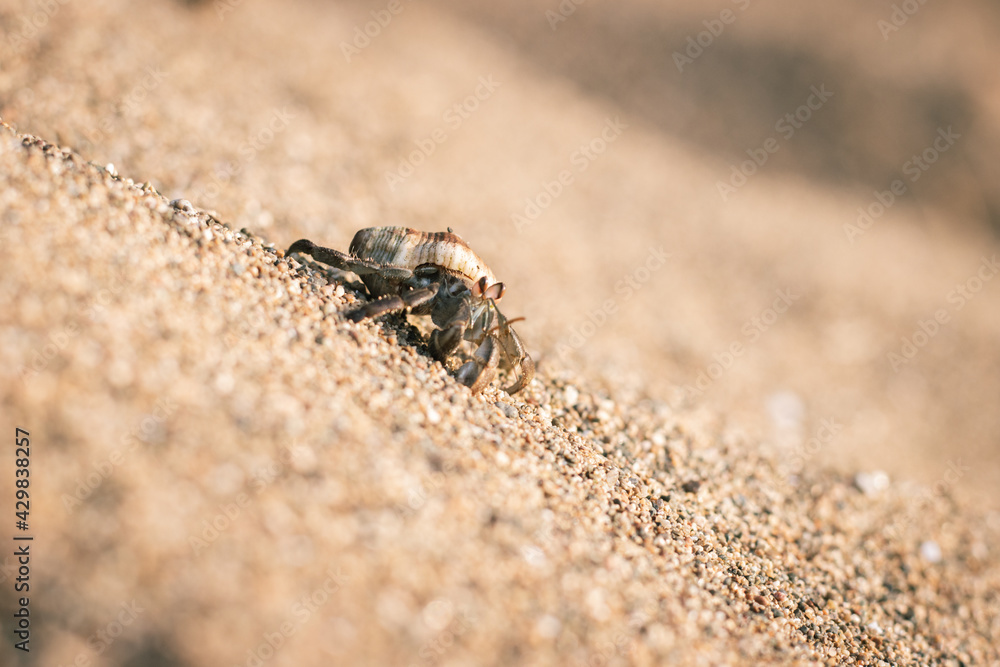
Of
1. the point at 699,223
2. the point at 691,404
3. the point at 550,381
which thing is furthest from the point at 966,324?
the point at 550,381

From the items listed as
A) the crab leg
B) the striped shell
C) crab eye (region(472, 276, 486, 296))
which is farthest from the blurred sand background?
crab eye (region(472, 276, 486, 296))

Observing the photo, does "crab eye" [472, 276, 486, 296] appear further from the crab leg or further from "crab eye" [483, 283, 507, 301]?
the crab leg

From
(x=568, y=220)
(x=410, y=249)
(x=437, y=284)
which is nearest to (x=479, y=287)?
(x=437, y=284)

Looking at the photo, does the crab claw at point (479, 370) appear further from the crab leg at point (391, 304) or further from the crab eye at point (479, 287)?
the crab leg at point (391, 304)

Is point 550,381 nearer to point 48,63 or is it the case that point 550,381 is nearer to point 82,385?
point 82,385

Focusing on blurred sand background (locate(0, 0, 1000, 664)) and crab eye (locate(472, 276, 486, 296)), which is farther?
crab eye (locate(472, 276, 486, 296))

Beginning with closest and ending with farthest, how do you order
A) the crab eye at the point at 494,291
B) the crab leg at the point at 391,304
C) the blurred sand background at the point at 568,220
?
the blurred sand background at the point at 568,220 → the crab leg at the point at 391,304 → the crab eye at the point at 494,291

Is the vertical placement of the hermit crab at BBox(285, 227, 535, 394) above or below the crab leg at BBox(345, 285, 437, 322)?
above

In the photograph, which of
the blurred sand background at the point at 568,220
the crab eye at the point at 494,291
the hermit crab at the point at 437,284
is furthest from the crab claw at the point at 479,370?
the crab eye at the point at 494,291
